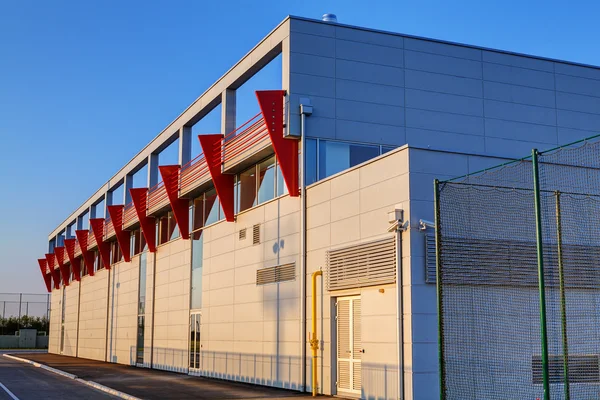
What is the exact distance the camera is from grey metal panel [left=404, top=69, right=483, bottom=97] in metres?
22.3

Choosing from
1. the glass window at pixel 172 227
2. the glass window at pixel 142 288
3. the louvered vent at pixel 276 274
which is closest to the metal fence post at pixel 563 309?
the louvered vent at pixel 276 274

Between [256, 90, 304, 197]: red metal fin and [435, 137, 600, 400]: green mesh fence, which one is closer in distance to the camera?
[435, 137, 600, 400]: green mesh fence

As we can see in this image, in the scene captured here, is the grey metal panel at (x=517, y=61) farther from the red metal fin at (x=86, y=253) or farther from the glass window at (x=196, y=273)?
the red metal fin at (x=86, y=253)

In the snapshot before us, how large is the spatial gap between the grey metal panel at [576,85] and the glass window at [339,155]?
708cm

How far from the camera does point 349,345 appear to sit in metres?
18.2

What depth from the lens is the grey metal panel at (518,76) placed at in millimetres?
23141

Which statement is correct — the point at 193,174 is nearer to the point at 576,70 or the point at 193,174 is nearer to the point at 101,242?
the point at 576,70

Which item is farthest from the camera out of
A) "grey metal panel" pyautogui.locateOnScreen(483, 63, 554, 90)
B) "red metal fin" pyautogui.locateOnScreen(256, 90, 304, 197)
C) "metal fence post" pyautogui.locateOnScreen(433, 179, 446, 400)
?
"grey metal panel" pyautogui.locateOnScreen(483, 63, 554, 90)

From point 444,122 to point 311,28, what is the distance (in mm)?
4769

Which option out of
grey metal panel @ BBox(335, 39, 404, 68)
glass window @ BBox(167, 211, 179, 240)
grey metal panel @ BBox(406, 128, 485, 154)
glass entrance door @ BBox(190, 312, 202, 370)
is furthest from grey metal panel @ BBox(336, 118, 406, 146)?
glass window @ BBox(167, 211, 179, 240)

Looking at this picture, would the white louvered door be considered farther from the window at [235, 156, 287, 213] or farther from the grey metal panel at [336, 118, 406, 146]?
the grey metal panel at [336, 118, 406, 146]

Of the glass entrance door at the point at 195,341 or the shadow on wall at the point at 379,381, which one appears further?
the glass entrance door at the point at 195,341

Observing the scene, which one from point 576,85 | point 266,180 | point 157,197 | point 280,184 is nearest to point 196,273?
point 157,197

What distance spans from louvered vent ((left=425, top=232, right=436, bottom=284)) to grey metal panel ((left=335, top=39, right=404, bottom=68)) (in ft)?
25.6
